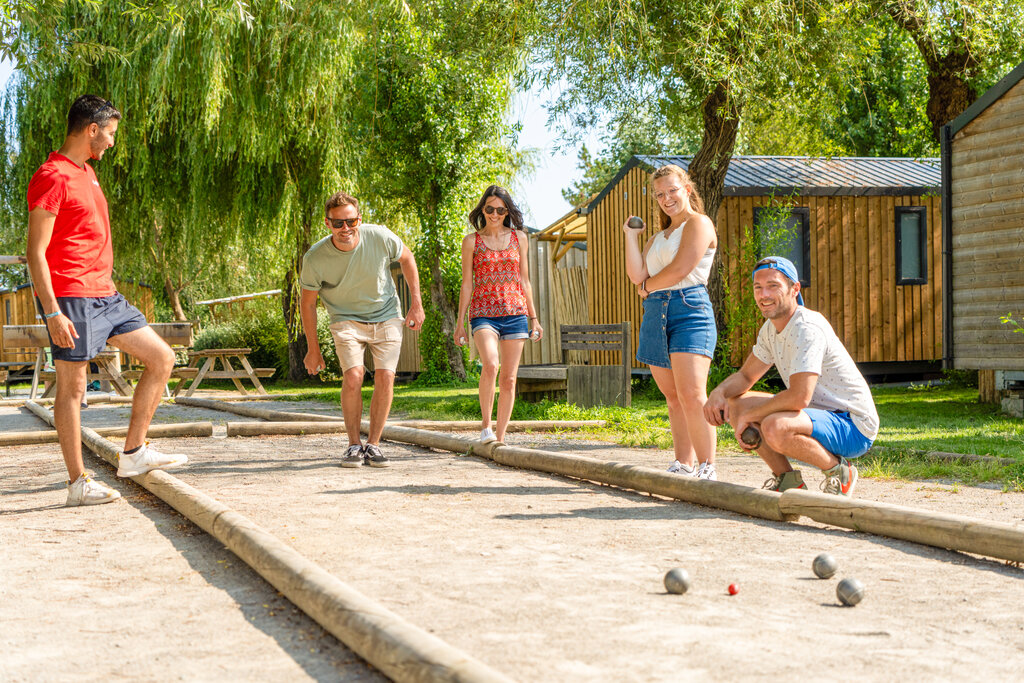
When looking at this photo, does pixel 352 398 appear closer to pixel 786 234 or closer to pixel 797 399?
pixel 797 399

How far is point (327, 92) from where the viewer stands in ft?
57.1

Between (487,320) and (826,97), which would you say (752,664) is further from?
(826,97)

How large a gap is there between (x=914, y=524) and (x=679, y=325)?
1.94 meters

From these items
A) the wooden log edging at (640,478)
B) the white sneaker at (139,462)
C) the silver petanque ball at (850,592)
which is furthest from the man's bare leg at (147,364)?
the silver petanque ball at (850,592)

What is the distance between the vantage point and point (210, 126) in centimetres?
1611

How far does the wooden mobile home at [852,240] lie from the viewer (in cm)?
1720

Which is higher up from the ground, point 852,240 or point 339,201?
point 852,240

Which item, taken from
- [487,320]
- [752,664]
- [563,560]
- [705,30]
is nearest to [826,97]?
[705,30]

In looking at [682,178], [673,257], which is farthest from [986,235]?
[673,257]

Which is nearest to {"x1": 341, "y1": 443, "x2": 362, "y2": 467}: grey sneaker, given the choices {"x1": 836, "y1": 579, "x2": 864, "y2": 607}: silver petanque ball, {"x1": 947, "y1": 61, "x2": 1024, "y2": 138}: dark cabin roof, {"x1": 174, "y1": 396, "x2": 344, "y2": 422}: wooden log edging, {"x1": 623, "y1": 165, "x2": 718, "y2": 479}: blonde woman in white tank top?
{"x1": 623, "y1": 165, "x2": 718, "y2": 479}: blonde woman in white tank top

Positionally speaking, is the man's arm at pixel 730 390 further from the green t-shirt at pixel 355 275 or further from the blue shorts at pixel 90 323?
the blue shorts at pixel 90 323

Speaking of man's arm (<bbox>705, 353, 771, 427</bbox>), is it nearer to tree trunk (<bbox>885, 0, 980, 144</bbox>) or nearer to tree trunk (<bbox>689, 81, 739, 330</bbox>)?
tree trunk (<bbox>689, 81, 739, 330</bbox>)

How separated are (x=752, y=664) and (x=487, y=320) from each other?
4.80 m

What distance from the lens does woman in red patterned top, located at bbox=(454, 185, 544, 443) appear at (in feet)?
23.6
